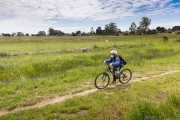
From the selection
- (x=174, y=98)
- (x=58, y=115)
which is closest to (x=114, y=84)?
(x=174, y=98)

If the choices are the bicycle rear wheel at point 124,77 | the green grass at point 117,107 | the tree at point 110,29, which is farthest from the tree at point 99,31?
the green grass at point 117,107

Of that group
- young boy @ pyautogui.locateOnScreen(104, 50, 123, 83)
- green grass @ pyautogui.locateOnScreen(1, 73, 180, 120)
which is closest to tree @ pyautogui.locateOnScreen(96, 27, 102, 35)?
young boy @ pyautogui.locateOnScreen(104, 50, 123, 83)

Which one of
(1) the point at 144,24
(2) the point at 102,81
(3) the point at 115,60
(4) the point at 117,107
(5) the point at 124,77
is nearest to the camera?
(4) the point at 117,107

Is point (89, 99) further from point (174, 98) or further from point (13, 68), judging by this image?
point (13, 68)

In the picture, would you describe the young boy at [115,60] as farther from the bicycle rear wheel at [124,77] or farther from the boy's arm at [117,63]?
the bicycle rear wheel at [124,77]

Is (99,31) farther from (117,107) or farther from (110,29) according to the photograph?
(117,107)

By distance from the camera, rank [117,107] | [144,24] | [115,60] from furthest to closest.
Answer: [144,24] → [115,60] → [117,107]

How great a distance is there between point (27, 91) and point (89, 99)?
374 centimetres

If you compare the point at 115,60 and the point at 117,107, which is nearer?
the point at 117,107

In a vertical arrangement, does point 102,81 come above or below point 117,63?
below

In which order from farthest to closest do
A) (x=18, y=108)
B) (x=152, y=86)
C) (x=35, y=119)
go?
(x=152, y=86) < (x=18, y=108) < (x=35, y=119)

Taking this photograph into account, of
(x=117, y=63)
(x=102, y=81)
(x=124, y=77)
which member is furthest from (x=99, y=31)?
(x=102, y=81)

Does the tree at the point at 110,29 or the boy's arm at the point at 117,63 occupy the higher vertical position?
the tree at the point at 110,29

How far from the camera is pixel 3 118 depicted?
566 cm
